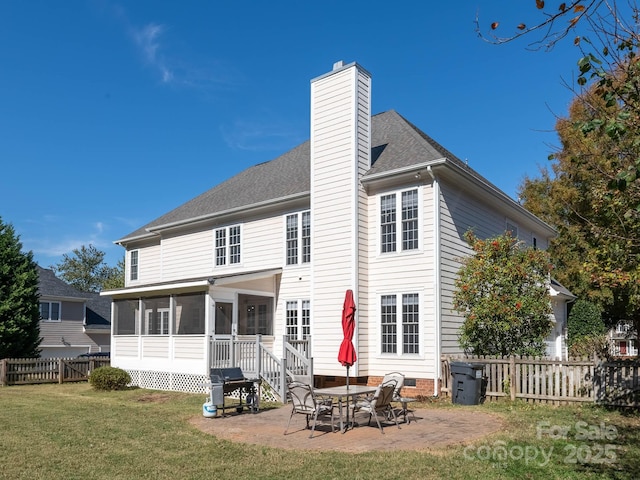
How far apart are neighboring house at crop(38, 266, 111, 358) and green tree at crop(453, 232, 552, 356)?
1213 inches

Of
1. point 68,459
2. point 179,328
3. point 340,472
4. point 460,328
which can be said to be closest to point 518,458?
point 340,472

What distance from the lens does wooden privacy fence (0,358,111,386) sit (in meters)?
23.0

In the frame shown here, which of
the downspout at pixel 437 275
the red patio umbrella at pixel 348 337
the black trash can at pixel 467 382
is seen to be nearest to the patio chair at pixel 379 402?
the red patio umbrella at pixel 348 337

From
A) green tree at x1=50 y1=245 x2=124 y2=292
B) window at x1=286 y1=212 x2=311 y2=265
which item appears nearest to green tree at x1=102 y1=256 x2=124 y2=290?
green tree at x1=50 y1=245 x2=124 y2=292

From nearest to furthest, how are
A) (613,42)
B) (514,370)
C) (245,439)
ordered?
(613,42)
(245,439)
(514,370)

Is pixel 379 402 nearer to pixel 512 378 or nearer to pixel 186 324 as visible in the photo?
pixel 512 378

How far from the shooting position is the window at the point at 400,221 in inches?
665

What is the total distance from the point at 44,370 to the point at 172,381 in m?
7.85

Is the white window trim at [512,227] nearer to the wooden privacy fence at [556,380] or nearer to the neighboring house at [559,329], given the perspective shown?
the neighboring house at [559,329]

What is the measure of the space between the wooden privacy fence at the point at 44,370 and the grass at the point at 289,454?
1126 centimetres

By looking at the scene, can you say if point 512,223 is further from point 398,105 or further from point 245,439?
point 245,439

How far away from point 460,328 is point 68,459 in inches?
451

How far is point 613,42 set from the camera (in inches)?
236

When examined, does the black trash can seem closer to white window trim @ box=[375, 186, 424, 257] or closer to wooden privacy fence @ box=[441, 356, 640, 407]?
wooden privacy fence @ box=[441, 356, 640, 407]
